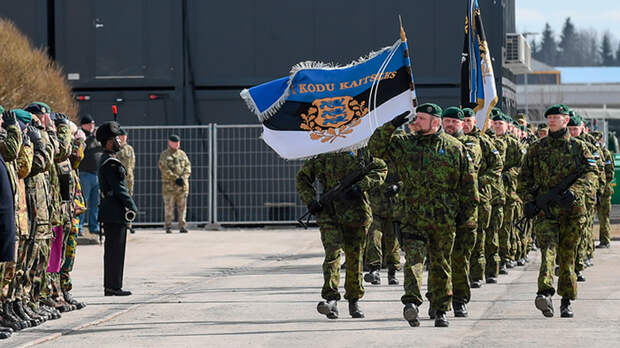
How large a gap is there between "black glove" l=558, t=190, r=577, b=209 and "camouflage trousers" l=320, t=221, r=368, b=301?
171 cm

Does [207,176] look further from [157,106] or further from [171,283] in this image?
[171,283]

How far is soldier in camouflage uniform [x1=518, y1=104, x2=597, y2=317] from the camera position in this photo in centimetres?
1093

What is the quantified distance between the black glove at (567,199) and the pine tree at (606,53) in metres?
181

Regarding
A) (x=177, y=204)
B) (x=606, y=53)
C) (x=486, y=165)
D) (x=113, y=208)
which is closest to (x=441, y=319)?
(x=486, y=165)

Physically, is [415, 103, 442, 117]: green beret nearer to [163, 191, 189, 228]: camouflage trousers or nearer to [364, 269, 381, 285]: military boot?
[364, 269, 381, 285]: military boot

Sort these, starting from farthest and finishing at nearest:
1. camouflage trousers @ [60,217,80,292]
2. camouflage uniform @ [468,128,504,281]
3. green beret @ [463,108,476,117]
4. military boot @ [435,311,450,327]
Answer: green beret @ [463,108,476,117] → camouflage uniform @ [468,128,504,281] → camouflage trousers @ [60,217,80,292] → military boot @ [435,311,450,327]

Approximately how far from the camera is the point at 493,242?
1455 cm

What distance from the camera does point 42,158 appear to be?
33.3 feet

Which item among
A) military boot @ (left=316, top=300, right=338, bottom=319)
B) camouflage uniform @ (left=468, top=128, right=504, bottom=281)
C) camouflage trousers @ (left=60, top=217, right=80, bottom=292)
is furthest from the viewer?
camouflage uniform @ (left=468, top=128, right=504, bottom=281)

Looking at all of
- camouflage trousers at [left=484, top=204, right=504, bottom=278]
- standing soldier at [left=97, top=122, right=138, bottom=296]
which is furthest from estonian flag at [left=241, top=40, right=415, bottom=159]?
camouflage trousers at [left=484, top=204, right=504, bottom=278]

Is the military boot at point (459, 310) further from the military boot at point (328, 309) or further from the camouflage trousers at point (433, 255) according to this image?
the military boot at point (328, 309)

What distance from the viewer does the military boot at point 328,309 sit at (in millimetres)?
10680

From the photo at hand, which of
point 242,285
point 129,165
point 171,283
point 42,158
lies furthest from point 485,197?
point 129,165

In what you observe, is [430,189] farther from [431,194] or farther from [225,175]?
[225,175]
